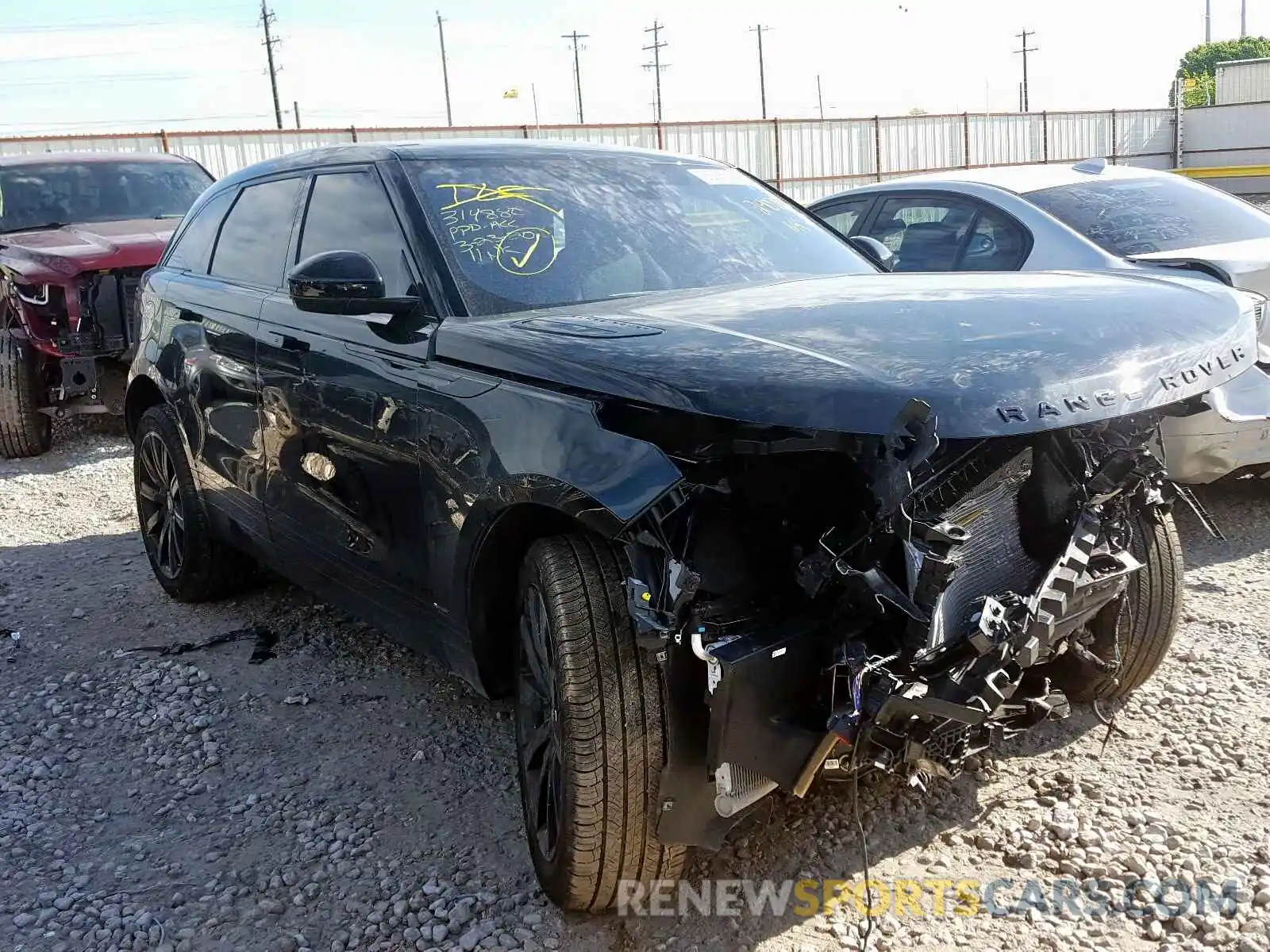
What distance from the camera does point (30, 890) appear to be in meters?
2.90

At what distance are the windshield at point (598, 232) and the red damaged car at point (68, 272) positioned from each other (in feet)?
13.6

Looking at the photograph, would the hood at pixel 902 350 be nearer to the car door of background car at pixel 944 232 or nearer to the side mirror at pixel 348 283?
the side mirror at pixel 348 283

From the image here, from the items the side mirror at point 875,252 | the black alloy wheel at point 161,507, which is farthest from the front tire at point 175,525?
the side mirror at point 875,252

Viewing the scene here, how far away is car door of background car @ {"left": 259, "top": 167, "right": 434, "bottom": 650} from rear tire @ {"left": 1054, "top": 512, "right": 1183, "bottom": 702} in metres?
1.89

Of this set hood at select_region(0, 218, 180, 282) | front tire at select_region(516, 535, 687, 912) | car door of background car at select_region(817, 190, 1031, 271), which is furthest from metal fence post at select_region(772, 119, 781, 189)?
front tire at select_region(516, 535, 687, 912)

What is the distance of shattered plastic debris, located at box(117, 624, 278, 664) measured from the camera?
436 centimetres

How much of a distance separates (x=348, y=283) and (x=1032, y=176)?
170 inches

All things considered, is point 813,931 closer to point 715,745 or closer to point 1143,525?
point 715,745

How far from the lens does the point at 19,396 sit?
25.7 feet

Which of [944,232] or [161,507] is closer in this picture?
[161,507]

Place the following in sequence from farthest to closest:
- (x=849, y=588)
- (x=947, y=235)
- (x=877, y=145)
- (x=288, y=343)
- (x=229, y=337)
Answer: (x=877, y=145) < (x=947, y=235) < (x=229, y=337) < (x=288, y=343) < (x=849, y=588)

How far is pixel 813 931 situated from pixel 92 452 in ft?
23.6

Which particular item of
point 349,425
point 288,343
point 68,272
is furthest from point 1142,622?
point 68,272

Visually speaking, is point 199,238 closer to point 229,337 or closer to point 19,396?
point 229,337
